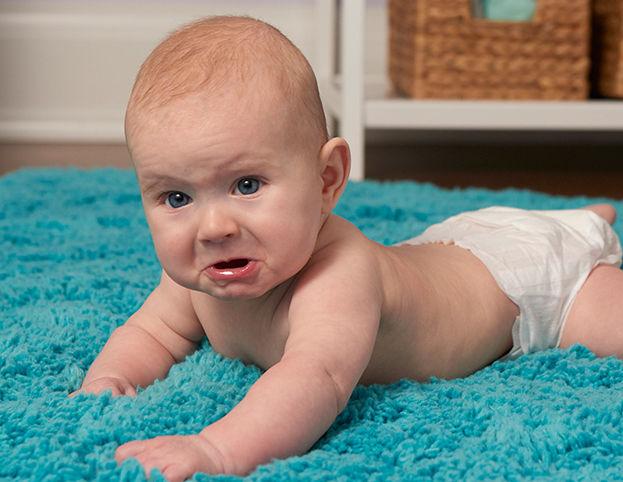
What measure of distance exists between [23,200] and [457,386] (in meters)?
1.03

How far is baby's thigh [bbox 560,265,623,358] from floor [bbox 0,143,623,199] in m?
1.12

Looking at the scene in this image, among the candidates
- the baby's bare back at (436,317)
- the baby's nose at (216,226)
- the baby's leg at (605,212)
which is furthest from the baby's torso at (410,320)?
the baby's leg at (605,212)

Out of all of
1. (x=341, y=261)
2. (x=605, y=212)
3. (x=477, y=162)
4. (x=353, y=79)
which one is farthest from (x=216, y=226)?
(x=477, y=162)

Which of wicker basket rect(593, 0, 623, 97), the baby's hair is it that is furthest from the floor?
the baby's hair

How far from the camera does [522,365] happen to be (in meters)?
0.97

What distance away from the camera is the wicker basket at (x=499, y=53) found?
2068mm

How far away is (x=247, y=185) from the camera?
30.7 inches

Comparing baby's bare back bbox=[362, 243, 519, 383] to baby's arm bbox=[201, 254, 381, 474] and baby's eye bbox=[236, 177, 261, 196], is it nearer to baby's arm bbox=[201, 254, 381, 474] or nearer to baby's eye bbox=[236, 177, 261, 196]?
baby's arm bbox=[201, 254, 381, 474]

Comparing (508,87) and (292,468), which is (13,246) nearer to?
(292,468)

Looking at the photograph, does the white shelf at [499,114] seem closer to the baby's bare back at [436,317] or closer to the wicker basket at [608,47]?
the wicker basket at [608,47]

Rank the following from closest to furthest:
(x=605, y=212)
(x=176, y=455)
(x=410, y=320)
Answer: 1. (x=176, y=455)
2. (x=410, y=320)
3. (x=605, y=212)

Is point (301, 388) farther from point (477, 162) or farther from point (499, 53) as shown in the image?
point (477, 162)

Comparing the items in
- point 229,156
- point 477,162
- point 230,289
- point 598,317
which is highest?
point 229,156

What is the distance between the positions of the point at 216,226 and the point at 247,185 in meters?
0.04
